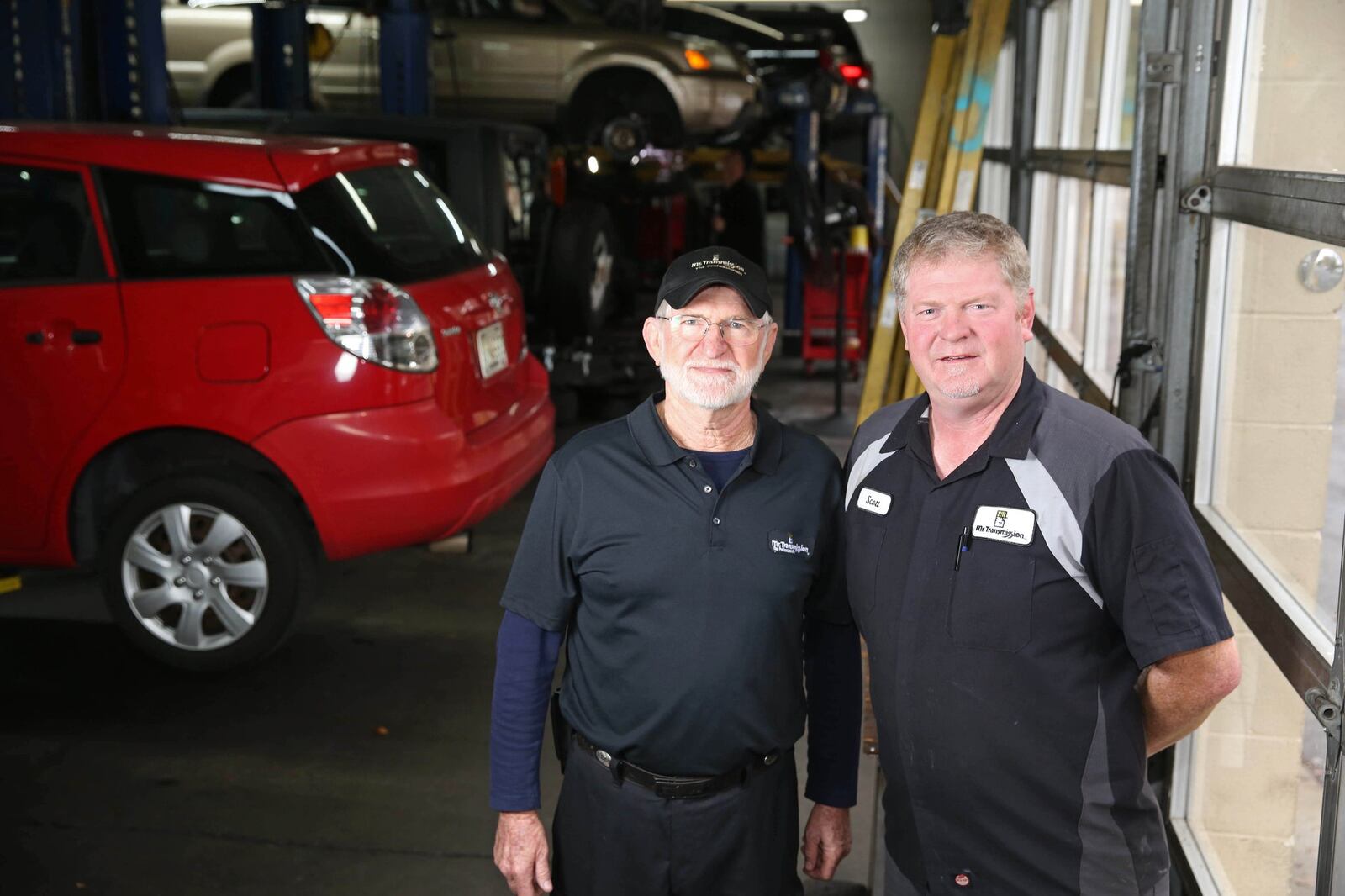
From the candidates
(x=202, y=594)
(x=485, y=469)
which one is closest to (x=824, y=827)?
(x=485, y=469)

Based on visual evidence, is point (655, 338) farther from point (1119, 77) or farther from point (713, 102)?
point (713, 102)

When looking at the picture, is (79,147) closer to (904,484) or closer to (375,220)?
(375,220)

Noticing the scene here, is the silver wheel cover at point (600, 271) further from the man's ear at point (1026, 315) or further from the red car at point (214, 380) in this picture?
the man's ear at point (1026, 315)

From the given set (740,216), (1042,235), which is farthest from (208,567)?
(740,216)

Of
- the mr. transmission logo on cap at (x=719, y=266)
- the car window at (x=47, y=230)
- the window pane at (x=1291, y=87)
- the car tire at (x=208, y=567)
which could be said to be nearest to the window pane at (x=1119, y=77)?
the window pane at (x=1291, y=87)

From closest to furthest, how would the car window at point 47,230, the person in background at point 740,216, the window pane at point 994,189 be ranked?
the car window at point 47,230 → the window pane at point 994,189 → the person in background at point 740,216

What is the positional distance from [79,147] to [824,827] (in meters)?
3.73

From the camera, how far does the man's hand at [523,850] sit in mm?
2535

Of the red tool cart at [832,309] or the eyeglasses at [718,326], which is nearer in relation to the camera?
the eyeglasses at [718,326]

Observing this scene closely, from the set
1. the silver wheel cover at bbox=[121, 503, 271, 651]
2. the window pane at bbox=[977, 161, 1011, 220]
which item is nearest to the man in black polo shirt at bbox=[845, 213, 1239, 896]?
the silver wheel cover at bbox=[121, 503, 271, 651]

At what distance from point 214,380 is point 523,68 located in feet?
24.6

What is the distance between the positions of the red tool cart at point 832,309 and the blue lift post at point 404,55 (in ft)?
10.9

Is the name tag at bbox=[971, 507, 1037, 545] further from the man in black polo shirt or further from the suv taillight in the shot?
the suv taillight

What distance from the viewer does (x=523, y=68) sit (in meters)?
11.6
